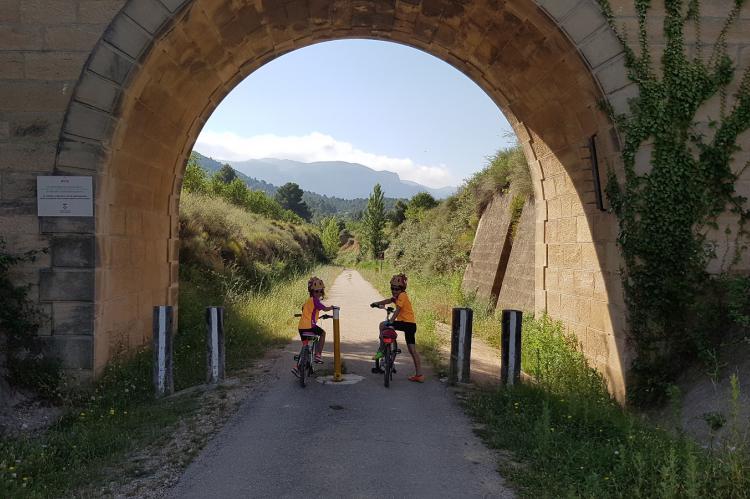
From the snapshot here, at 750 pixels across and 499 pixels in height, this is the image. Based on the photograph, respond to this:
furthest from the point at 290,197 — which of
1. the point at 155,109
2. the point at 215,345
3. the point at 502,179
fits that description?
the point at 215,345

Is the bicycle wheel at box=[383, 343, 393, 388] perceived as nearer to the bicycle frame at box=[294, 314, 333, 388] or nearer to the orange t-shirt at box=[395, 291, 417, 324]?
the orange t-shirt at box=[395, 291, 417, 324]

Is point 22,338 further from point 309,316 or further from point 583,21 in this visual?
point 583,21

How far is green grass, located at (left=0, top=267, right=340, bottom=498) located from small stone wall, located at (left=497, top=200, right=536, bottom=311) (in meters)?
5.52

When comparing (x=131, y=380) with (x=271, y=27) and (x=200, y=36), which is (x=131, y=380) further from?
(x=271, y=27)

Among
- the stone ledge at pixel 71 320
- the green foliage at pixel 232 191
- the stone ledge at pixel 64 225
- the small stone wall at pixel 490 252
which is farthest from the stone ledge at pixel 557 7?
the green foliage at pixel 232 191

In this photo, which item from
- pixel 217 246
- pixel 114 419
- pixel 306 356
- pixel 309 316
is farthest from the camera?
pixel 217 246

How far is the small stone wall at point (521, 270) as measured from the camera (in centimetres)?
1273

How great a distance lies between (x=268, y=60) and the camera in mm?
9609

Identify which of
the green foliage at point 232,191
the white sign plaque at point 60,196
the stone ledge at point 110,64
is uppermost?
the green foliage at point 232,191

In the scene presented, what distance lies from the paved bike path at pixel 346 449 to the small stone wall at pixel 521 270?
5.86 metres

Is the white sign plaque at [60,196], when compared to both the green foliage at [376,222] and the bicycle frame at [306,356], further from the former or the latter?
the green foliage at [376,222]

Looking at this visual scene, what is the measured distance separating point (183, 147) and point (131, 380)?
4.18 metres

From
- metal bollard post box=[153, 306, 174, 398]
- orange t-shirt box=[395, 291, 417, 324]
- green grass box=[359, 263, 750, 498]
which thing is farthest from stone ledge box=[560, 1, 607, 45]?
metal bollard post box=[153, 306, 174, 398]

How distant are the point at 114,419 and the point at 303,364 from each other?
2285 mm
